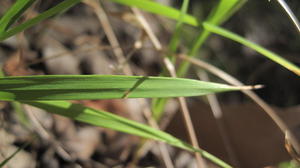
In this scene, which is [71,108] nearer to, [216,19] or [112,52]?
[216,19]

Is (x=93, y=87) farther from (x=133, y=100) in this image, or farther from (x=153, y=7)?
(x=133, y=100)

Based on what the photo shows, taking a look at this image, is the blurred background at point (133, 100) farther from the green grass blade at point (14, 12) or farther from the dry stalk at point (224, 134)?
the green grass blade at point (14, 12)

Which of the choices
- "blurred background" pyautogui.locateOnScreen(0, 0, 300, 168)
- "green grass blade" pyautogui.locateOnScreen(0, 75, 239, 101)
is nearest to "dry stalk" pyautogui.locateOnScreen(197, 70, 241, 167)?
"blurred background" pyautogui.locateOnScreen(0, 0, 300, 168)

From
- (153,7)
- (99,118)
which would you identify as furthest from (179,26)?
(99,118)

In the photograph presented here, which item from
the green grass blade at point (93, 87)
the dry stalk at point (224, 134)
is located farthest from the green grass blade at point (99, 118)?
the dry stalk at point (224, 134)

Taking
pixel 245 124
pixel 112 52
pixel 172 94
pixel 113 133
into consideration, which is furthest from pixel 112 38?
pixel 172 94

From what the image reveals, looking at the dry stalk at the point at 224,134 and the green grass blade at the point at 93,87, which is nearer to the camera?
the green grass blade at the point at 93,87

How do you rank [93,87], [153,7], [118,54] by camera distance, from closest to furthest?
[93,87] → [153,7] → [118,54]

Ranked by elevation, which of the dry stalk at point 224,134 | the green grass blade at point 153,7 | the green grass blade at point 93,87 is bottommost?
the green grass blade at point 93,87
